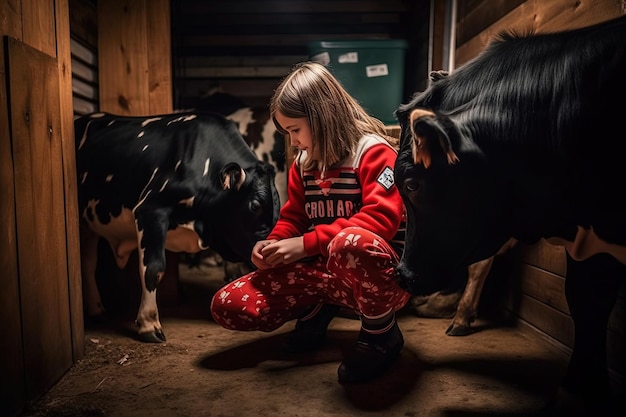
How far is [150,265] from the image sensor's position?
2.22m

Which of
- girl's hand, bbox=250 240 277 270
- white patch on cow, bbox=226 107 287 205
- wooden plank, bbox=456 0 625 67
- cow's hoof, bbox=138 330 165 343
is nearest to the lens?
wooden plank, bbox=456 0 625 67

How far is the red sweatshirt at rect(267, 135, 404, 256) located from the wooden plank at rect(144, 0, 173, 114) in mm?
1341

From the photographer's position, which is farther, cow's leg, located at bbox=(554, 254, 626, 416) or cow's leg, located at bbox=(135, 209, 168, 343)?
cow's leg, located at bbox=(135, 209, 168, 343)

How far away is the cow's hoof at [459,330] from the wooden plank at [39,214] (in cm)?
163

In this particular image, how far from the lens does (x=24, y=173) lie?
58.9 inches

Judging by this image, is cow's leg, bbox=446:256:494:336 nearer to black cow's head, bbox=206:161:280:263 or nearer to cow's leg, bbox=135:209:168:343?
black cow's head, bbox=206:161:280:263

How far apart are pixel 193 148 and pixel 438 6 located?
1.81 metres

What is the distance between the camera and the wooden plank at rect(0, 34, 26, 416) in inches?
53.7

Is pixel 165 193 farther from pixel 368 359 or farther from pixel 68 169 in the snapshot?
pixel 368 359

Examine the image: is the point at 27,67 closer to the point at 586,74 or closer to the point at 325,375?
the point at 325,375

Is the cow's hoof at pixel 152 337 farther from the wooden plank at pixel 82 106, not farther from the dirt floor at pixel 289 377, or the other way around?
the wooden plank at pixel 82 106

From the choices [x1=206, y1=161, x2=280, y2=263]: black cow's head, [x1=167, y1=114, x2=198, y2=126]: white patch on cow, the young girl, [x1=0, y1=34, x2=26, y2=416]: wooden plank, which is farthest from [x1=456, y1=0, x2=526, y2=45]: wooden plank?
[x1=0, y1=34, x2=26, y2=416]: wooden plank

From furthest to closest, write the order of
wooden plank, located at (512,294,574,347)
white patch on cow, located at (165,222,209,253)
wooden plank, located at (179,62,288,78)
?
wooden plank, located at (179,62,288,78), white patch on cow, located at (165,222,209,253), wooden plank, located at (512,294,574,347)

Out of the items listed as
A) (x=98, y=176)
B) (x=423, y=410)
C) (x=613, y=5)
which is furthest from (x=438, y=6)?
(x=423, y=410)
